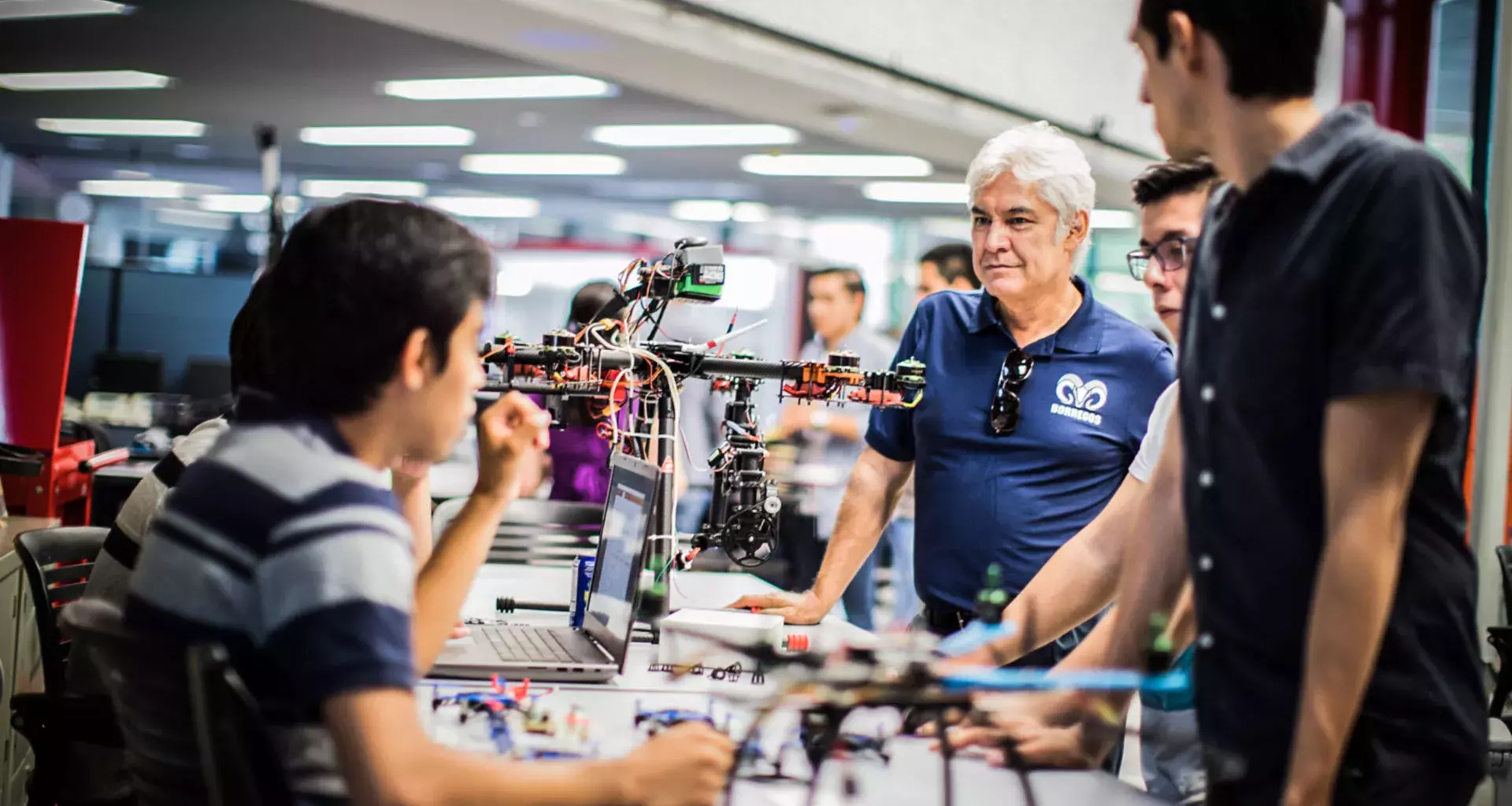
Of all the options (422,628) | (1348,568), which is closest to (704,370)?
(422,628)

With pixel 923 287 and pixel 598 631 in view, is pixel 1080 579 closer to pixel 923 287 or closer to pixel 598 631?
pixel 598 631

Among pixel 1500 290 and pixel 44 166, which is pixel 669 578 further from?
pixel 44 166

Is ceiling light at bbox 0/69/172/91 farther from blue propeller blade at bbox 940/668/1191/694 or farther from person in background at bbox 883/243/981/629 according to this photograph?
blue propeller blade at bbox 940/668/1191/694

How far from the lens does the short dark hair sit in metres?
6.12

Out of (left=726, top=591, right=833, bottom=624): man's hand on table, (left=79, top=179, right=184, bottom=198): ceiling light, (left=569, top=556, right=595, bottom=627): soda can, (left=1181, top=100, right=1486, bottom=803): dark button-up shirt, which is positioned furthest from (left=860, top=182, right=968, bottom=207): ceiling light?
(left=1181, top=100, right=1486, bottom=803): dark button-up shirt

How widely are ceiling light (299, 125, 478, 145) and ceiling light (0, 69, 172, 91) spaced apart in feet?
5.58

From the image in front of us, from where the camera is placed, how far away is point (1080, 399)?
99.9 inches

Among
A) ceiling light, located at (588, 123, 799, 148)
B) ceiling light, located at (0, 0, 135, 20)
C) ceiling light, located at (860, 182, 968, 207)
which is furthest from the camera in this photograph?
ceiling light, located at (860, 182, 968, 207)

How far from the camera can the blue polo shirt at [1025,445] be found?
8.21 ft

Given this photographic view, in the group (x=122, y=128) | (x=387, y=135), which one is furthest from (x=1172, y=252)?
(x=122, y=128)

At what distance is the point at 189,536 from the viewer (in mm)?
1159

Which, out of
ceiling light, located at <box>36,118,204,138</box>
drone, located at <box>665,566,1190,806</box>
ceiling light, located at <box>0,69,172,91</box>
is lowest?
drone, located at <box>665,566,1190,806</box>

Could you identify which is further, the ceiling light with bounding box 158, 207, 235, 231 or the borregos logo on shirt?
the ceiling light with bounding box 158, 207, 235, 231

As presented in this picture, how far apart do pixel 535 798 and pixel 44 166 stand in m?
14.2
